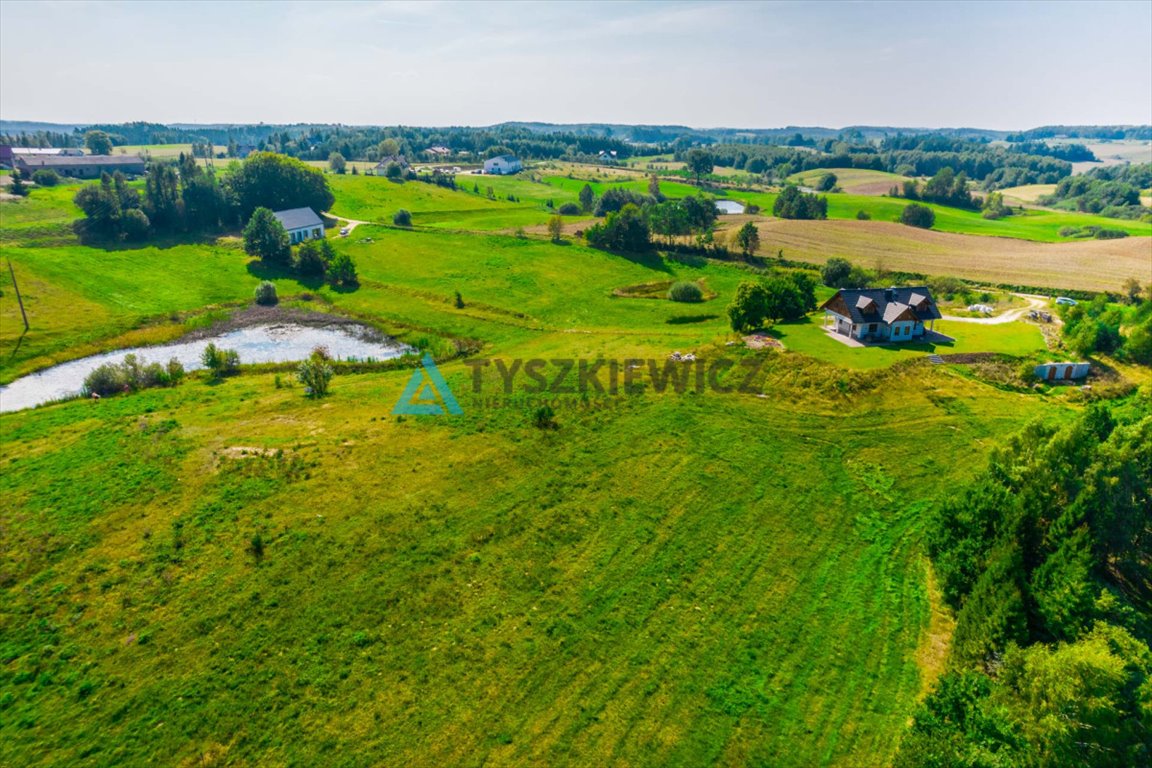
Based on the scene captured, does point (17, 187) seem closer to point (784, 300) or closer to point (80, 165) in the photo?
point (80, 165)

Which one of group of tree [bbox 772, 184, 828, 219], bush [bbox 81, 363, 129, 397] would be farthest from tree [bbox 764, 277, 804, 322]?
group of tree [bbox 772, 184, 828, 219]

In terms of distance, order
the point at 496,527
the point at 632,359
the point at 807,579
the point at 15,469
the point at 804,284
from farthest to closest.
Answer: the point at 804,284 → the point at 632,359 → the point at 15,469 → the point at 496,527 → the point at 807,579

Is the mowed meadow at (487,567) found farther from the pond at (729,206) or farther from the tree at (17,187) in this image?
the pond at (729,206)

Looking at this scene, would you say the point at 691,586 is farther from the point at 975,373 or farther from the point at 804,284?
the point at 804,284

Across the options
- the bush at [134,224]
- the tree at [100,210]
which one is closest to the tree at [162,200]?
the bush at [134,224]

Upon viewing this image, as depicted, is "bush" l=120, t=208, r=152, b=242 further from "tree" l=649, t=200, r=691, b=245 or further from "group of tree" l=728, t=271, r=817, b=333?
"group of tree" l=728, t=271, r=817, b=333

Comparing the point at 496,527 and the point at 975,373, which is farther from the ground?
the point at 975,373

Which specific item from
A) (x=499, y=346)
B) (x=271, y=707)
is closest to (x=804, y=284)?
(x=499, y=346)

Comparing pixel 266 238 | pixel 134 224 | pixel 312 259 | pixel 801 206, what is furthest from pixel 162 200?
pixel 801 206
